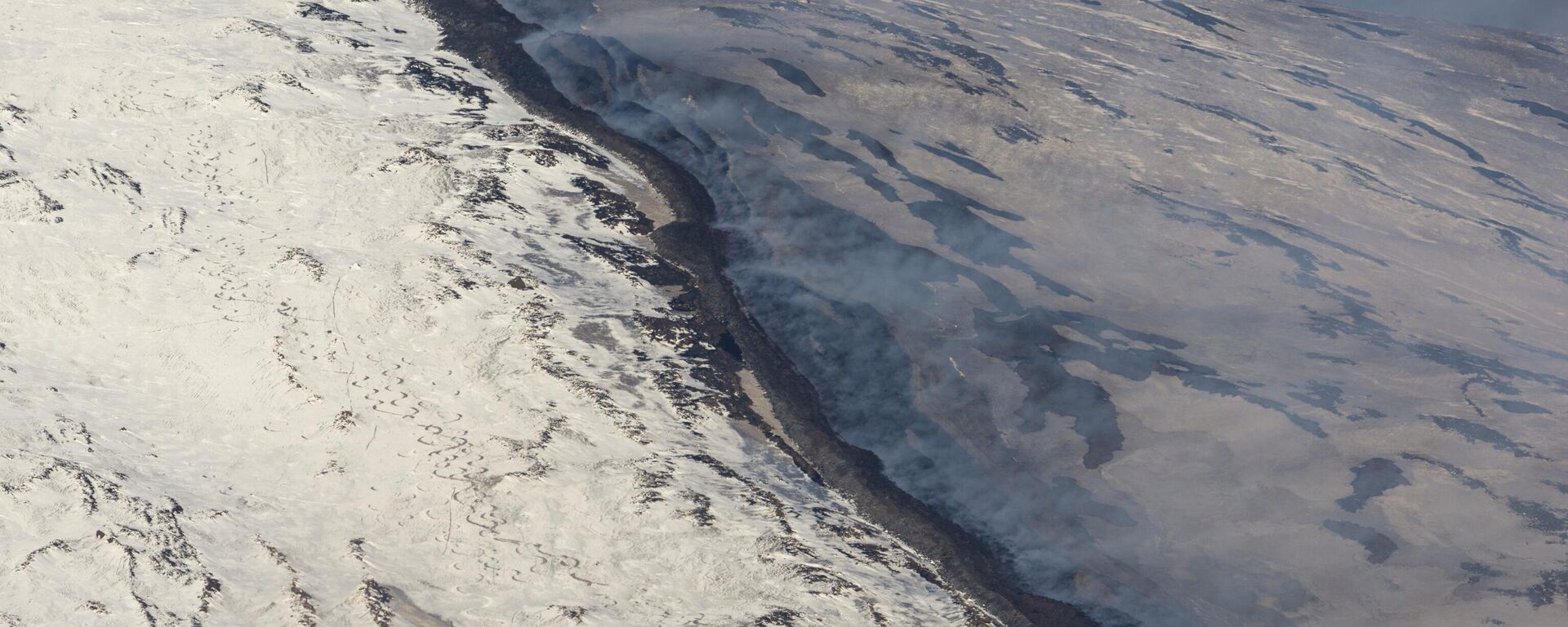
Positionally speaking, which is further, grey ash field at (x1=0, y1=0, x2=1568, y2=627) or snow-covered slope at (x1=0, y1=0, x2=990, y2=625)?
grey ash field at (x1=0, y1=0, x2=1568, y2=627)

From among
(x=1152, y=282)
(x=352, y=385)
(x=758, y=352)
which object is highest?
(x=1152, y=282)

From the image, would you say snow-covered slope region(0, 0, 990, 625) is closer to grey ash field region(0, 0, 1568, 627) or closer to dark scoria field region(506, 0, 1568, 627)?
grey ash field region(0, 0, 1568, 627)

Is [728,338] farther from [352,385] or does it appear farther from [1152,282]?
[1152,282]

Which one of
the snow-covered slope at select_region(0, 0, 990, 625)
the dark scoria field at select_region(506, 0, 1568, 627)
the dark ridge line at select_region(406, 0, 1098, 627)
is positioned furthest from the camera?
the dark scoria field at select_region(506, 0, 1568, 627)

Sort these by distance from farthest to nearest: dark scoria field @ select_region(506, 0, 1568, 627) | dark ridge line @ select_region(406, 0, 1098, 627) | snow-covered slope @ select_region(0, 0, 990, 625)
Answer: dark scoria field @ select_region(506, 0, 1568, 627) < dark ridge line @ select_region(406, 0, 1098, 627) < snow-covered slope @ select_region(0, 0, 990, 625)

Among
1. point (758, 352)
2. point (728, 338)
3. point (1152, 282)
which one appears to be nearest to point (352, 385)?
point (728, 338)

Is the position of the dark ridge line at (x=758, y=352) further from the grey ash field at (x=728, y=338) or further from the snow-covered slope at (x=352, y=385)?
the snow-covered slope at (x=352, y=385)

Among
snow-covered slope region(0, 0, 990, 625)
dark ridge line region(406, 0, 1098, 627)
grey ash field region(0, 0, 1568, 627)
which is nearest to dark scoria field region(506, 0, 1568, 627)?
grey ash field region(0, 0, 1568, 627)
